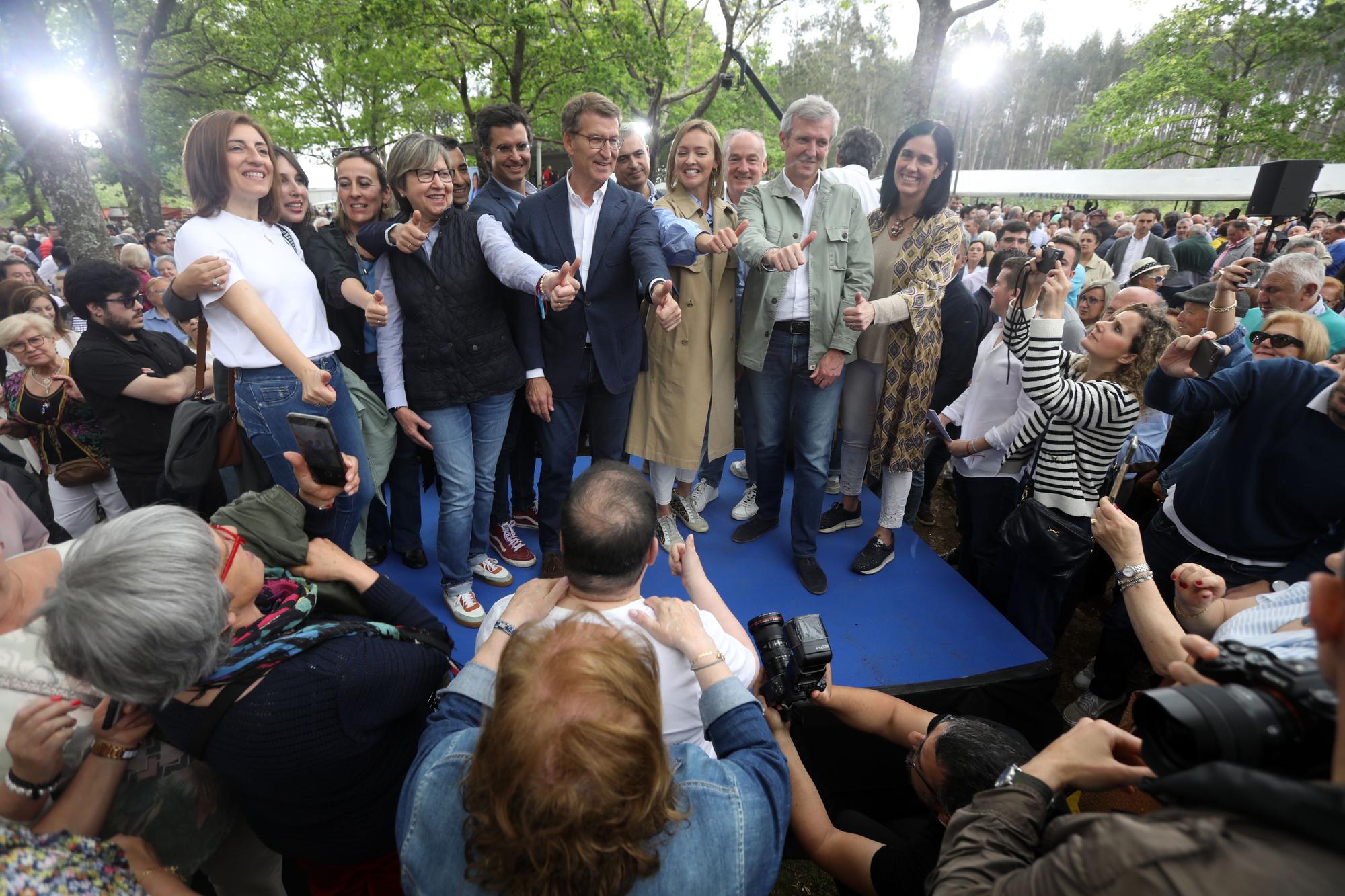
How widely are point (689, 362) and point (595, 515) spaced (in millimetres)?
1744

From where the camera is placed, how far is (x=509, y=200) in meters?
2.86

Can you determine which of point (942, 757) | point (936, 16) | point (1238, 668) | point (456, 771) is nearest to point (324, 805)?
point (456, 771)

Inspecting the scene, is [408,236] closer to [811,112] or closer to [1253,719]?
[811,112]

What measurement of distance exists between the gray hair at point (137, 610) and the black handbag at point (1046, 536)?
8.52ft

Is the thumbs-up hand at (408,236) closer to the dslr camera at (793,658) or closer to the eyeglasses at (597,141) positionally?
the eyeglasses at (597,141)

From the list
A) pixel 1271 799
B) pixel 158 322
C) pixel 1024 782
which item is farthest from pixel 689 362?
pixel 158 322

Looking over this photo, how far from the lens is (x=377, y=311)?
7.82ft

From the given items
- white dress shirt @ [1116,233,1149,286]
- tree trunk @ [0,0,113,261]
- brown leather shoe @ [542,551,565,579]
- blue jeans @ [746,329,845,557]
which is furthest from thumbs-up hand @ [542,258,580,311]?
white dress shirt @ [1116,233,1149,286]

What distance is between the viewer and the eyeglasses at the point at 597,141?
2566 millimetres

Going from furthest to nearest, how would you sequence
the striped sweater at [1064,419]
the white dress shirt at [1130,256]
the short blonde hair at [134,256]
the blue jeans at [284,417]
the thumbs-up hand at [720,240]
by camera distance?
1. the white dress shirt at [1130,256]
2. the short blonde hair at [134,256]
3. the thumbs-up hand at [720,240]
4. the striped sweater at [1064,419]
5. the blue jeans at [284,417]

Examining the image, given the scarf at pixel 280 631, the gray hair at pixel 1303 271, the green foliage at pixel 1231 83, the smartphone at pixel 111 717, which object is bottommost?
the smartphone at pixel 111 717

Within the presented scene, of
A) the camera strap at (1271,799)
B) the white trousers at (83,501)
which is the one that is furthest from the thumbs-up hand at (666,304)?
the white trousers at (83,501)

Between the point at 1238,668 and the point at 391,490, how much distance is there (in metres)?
Answer: 3.09

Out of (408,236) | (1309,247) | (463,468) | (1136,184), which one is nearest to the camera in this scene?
(408,236)
